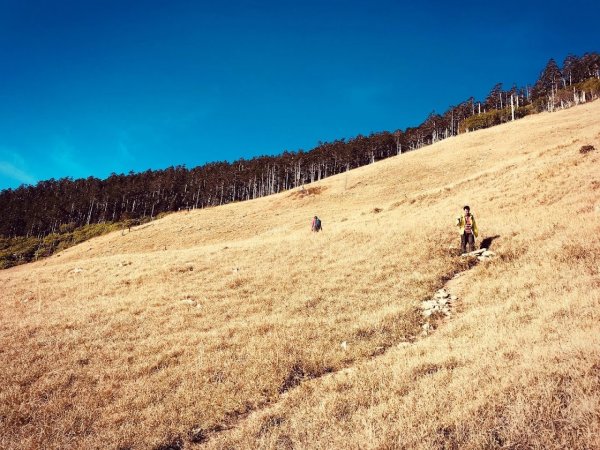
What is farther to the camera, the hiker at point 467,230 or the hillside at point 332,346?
the hiker at point 467,230

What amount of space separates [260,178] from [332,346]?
10991cm

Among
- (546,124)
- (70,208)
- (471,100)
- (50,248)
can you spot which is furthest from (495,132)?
(70,208)

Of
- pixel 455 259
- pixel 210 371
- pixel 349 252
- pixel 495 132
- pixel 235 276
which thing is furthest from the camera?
pixel 495 132

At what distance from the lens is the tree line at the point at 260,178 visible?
111438mm

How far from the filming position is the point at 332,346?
9703mm

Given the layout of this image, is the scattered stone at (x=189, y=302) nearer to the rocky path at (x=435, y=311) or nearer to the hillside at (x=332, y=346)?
the hillside at (x=332, y=346)

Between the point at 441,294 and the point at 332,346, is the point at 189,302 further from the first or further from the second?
the point at 441,294

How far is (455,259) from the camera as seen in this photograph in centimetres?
1600

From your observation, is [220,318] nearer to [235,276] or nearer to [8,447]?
[235,276]

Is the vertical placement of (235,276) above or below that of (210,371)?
above

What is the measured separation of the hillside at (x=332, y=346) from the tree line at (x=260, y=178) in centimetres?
9196

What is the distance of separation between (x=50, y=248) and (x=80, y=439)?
10157 cm

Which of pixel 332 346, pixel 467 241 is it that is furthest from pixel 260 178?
pixel 332 346

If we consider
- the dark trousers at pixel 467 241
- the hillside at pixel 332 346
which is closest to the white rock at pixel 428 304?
the hillside at pixel 332 346
